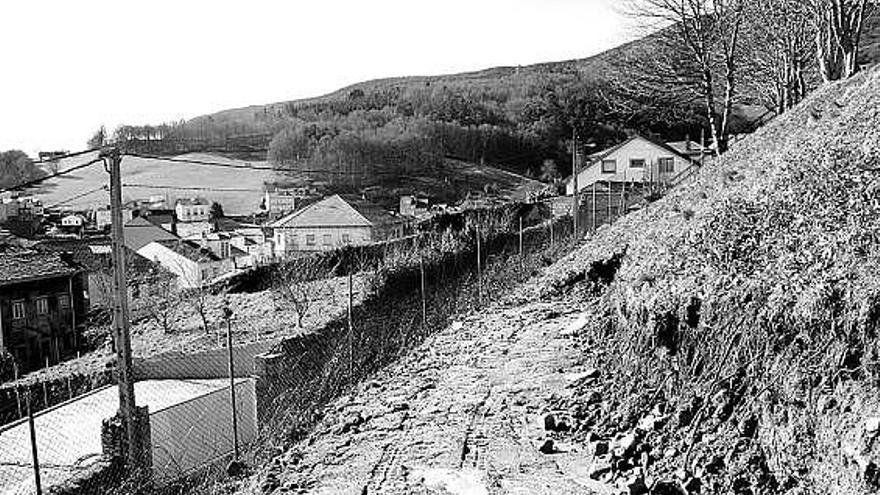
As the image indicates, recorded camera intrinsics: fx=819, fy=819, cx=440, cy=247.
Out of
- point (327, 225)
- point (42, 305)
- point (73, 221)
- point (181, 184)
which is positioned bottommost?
point (42, 305)

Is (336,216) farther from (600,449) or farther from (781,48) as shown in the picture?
(600,449)

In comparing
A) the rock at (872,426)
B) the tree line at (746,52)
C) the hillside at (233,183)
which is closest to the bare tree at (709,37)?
the tree line at (746,52)

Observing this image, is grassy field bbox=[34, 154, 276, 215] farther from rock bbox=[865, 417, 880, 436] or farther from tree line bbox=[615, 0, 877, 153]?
rock bbox=[865, 417, 880, 436]

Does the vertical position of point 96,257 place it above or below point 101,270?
below

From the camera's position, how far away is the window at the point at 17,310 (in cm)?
2152

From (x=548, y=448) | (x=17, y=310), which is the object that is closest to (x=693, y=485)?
(x=548, y=448)

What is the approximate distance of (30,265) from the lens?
22594 millimetres

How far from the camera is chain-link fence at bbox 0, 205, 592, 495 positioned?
27.0ft

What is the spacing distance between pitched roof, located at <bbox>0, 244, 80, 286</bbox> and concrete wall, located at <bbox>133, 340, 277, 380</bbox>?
10483mm

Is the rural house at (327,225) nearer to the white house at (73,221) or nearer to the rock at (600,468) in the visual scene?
the white house at (73,221)

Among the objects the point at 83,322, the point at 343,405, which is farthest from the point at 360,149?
the point at 343,405

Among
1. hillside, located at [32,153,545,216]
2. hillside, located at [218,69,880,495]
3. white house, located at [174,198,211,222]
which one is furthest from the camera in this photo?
white house, located at [174,198,211,222]

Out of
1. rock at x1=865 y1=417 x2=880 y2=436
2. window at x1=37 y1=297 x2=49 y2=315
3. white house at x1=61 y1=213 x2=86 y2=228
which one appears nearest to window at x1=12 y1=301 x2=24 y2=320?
window at x1=37 y1=297 x2=49 y2=315

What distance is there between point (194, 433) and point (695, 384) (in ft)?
20.9
